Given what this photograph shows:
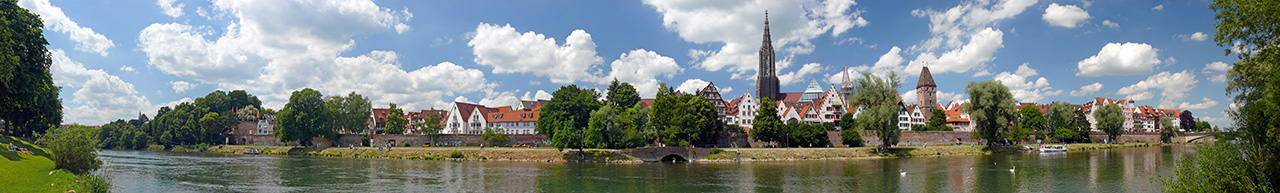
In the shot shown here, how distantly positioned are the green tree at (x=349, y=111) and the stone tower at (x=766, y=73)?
76953 millimetres

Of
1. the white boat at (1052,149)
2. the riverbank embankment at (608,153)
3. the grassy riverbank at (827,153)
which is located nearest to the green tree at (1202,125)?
the white boat at (1052,149)

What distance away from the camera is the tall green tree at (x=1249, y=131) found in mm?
16766

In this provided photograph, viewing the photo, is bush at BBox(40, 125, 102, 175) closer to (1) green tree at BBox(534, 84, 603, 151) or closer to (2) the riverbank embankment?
(2) the riverbank embankment

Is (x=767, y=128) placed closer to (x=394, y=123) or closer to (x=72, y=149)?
(x=394, y=123)

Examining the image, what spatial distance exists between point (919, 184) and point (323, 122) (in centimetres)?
7275

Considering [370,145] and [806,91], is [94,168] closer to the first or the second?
[370,145]

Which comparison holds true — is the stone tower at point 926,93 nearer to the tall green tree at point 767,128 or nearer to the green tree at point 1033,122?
the green tree at point 1033,122

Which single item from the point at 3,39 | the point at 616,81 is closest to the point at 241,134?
the point at 616,81

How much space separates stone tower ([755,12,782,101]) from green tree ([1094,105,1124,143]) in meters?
55.6

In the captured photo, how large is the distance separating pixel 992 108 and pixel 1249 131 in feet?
193

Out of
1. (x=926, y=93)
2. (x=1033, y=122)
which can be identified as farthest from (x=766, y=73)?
(x=1033, y=122)

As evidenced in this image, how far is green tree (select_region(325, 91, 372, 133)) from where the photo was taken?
290 feet

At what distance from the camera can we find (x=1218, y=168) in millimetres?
18344

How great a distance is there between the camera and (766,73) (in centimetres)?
13738
